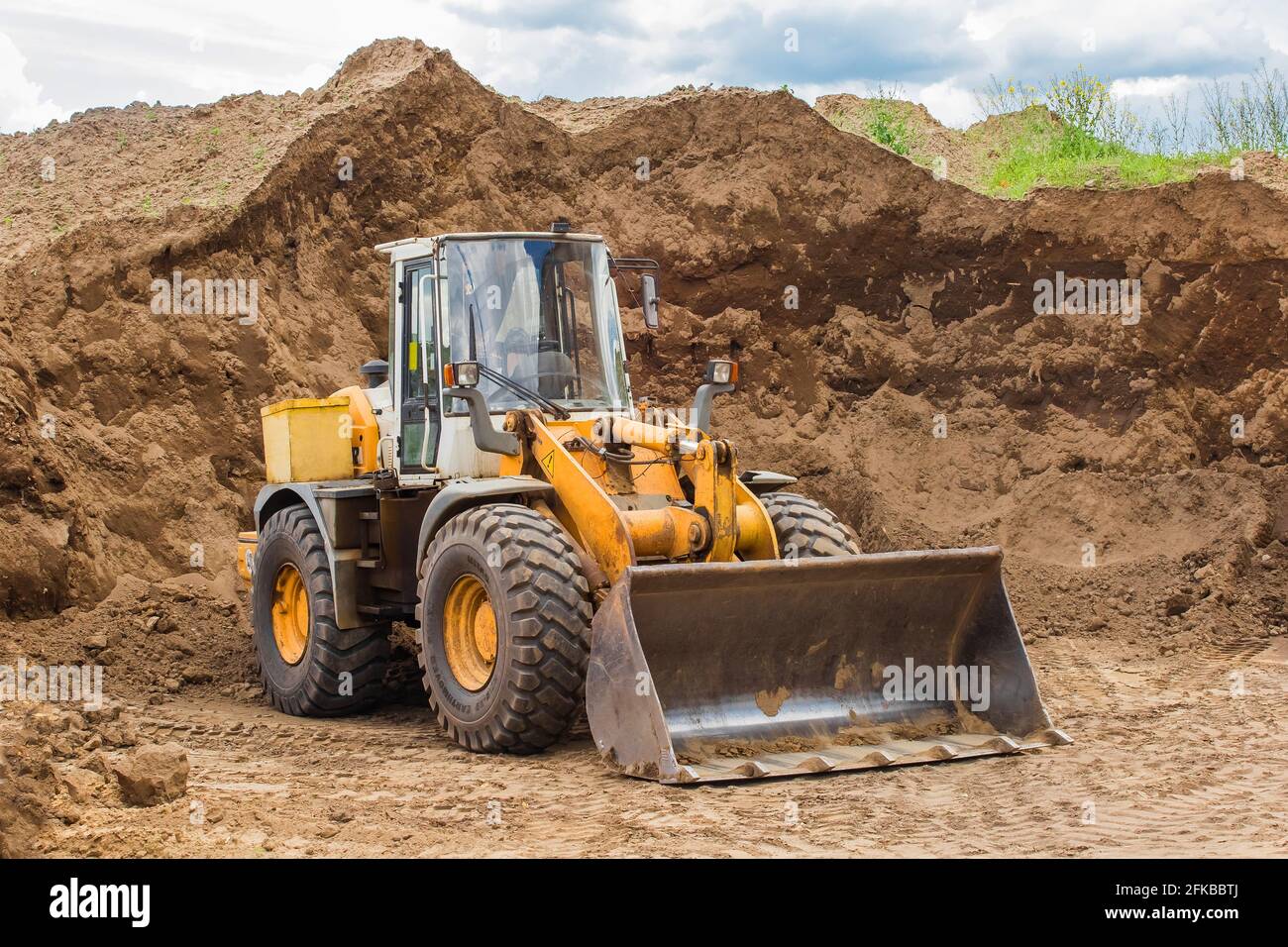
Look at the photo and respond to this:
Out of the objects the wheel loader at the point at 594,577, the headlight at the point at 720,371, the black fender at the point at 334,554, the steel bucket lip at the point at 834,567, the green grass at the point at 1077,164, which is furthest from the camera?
the green grass at the point at 1077,164

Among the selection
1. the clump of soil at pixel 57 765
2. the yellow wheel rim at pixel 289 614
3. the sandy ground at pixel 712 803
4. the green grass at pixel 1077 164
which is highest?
the green grass at pixel 1077 164

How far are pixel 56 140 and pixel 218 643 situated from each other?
6.71 meters

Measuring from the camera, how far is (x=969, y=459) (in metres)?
13.8

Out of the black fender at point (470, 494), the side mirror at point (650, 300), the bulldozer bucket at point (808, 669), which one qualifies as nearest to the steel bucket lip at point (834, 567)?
the bulldozer bucket at point (808, 669)

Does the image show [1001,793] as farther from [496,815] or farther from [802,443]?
[802,443]

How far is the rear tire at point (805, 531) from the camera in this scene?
27.7 ft

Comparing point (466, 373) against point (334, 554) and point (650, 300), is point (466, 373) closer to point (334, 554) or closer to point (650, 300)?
point (650, 300)

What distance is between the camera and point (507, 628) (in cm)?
750

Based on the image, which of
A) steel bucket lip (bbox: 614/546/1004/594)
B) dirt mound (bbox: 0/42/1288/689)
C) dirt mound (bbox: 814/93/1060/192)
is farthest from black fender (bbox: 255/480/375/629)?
dirt mound (bbox: 814/93/1060/192)

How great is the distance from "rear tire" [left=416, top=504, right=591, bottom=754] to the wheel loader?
0.01 m

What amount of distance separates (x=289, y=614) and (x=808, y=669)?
13.3 ft

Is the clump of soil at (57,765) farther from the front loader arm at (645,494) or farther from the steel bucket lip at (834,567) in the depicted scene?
the front loader arm at (645,494)

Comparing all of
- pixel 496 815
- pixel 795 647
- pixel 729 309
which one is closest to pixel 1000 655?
pixel 795 647

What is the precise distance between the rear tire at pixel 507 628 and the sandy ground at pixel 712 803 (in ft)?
0.67
